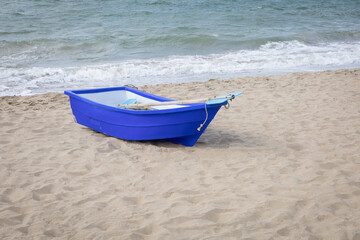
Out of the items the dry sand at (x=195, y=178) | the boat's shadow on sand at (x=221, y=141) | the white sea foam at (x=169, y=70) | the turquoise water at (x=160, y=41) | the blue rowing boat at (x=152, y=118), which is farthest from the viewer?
the turquoise water at (x=160, y=41)

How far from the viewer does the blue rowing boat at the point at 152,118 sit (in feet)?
14.9

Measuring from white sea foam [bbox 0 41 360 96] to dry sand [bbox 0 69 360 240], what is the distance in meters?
3.03

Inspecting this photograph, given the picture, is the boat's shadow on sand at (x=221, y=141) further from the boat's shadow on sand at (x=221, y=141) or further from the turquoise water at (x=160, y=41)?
the turquoise water at (x=160, y=41)

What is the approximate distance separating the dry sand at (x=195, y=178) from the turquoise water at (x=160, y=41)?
154 inches

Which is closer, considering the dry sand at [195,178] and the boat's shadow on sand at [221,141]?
the dry sand at [195,178]

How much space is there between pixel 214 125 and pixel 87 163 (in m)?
2.32

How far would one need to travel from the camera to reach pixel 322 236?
2.92 metres

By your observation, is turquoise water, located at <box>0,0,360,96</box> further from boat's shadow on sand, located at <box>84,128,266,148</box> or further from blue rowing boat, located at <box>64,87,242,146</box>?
boat's shadow on sand, located at <box>84,128,266,148</box>

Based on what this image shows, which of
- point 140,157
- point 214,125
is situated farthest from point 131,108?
point 214,125

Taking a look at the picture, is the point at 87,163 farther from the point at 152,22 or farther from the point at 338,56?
the point at 152,22

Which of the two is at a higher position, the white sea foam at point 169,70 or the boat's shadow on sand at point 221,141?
the white sea foam at point 169,70

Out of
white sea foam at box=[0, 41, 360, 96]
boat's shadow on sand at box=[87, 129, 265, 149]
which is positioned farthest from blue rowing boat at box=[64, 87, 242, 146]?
white sea foam at box=[0, 41, 360, 96]

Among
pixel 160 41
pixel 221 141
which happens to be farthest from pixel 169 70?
pixel 221 141

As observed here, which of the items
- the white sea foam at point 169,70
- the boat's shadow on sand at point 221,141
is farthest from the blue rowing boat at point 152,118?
the white sea foam at point 169,70
